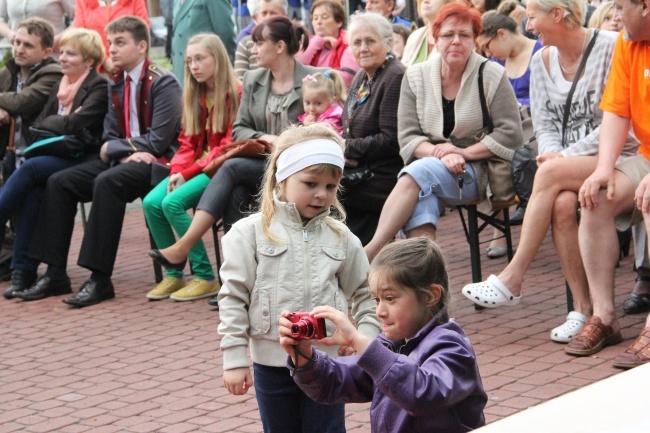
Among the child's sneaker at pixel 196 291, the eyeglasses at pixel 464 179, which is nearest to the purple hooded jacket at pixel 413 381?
the eyeglasses at pixel 464 179

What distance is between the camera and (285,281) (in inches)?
151

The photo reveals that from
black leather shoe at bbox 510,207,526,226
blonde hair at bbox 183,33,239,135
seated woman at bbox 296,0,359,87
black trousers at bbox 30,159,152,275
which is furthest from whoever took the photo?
seated woman at bbox 296,0,359,87

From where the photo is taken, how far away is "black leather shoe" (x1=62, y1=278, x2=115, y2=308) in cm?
793

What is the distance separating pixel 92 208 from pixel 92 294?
2.11 feet

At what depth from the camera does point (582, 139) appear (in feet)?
20.8

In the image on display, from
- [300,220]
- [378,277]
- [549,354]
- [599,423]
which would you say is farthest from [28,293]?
[599,423]

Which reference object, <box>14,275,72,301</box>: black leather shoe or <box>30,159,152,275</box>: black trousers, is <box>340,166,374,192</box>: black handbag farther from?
<box>14,275,72,301</box>: black leather shoe

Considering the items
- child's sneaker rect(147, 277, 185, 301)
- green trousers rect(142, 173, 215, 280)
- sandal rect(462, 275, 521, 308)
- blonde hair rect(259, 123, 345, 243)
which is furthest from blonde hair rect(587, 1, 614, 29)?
blonde hair rect(259, 123, 345, 243)

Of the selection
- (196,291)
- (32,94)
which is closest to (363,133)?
(196,291)

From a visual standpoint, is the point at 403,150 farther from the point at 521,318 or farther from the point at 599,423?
the point at 599,423

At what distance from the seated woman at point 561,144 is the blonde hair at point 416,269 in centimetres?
303

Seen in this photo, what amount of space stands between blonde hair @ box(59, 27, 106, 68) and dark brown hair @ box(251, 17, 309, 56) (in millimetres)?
1588

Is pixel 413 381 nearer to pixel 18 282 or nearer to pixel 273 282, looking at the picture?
pixel 273 282

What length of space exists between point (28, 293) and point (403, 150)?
326 centimetres
